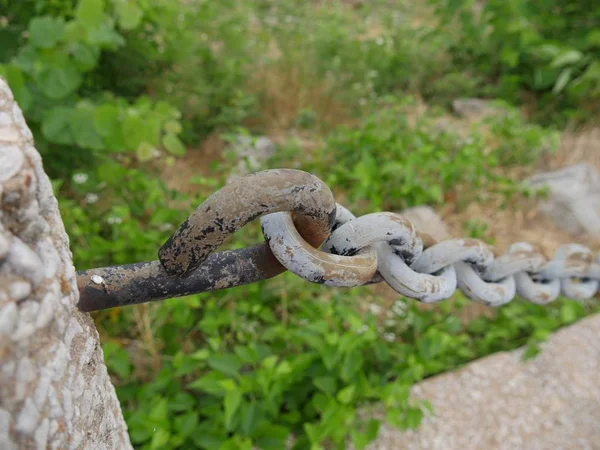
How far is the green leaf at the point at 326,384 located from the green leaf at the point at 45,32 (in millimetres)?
1759

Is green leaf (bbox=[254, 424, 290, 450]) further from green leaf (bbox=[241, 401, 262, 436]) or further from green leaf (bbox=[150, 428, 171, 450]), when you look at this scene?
green leaf (bbox=[150, 428, 171, 450])

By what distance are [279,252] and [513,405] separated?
1.79 meters

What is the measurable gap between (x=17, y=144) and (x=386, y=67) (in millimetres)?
4635

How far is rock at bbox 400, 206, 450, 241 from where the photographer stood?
3.03 metres

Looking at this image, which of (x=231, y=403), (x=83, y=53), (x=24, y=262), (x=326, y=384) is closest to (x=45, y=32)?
(x=83, y=53)

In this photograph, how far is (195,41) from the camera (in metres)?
3.82

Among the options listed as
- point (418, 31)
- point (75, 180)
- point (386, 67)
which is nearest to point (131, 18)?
point (75, 180)

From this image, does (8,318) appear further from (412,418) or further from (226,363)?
(412,418)

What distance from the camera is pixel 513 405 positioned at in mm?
2027

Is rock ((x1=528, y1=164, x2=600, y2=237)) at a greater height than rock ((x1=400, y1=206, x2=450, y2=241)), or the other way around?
rock ((x1=400, y1=206, x2=450, y2=241))

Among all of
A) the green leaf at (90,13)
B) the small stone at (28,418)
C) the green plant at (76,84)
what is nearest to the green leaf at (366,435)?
the small stone at (28,418)

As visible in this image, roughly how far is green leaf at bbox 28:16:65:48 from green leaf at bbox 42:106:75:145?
A: 272 mm

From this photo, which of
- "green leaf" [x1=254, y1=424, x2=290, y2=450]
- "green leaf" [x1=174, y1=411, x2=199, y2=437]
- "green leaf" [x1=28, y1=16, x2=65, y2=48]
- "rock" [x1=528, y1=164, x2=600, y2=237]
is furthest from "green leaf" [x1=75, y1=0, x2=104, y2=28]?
"rock" [x1=528, y1=164, x2=600, y2=237]

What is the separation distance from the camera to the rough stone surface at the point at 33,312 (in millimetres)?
422
